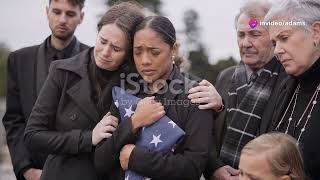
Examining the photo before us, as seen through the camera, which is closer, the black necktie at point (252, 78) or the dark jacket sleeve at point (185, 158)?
the dark jacket sleeve at point (185, 158)

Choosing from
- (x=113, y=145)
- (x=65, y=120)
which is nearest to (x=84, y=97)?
(x=65, y=120)

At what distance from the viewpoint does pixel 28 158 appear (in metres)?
3.91

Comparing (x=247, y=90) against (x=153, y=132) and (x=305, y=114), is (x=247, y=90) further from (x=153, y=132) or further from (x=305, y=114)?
(x=153, y=132)

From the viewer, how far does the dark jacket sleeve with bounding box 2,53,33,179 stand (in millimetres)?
3916

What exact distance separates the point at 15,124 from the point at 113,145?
4.53 ft

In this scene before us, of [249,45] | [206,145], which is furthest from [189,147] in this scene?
[249,45]

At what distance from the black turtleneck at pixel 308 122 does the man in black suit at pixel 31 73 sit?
5.92 ft

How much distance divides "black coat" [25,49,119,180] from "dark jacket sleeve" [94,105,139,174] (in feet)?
0.43

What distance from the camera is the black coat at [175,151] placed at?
283 cm

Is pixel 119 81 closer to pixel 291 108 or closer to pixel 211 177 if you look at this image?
pixel 211 177

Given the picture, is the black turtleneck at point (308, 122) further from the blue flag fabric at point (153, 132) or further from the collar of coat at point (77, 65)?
the collar of coat at point (77, 65)

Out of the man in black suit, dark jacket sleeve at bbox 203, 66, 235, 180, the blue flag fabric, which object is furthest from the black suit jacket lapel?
the man in black suit

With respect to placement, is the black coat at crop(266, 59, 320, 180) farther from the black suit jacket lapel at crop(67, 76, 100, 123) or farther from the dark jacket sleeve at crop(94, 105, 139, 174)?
the black suit jacket lapel at crop(67, 76, 100, 123)

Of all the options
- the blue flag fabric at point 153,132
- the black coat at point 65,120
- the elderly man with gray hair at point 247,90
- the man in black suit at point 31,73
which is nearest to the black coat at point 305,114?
the elderly man with gray hair at point 247,90
